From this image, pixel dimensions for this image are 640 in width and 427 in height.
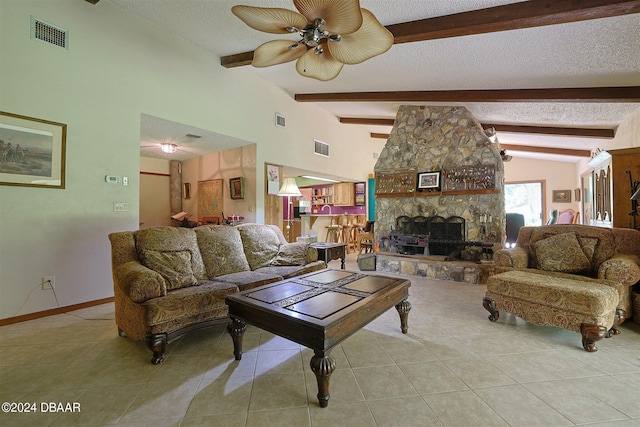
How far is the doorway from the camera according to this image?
27.2ft

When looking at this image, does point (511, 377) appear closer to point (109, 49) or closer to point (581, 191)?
point (109, 49)

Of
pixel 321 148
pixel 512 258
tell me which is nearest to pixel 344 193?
pixel 321 148

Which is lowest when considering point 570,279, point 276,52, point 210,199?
point 570,279

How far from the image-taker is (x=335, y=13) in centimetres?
177

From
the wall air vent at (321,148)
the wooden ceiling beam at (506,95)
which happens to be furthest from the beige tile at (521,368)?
the wall air vent at (321,148)

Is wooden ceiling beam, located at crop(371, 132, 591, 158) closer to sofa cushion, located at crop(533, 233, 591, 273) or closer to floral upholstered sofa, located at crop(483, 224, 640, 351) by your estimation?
floral upholstered sofa, located at crop(483, 224, 640, 351)

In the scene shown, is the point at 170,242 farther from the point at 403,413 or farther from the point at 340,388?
the point at 403,413

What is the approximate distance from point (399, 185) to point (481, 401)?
14.2 feet

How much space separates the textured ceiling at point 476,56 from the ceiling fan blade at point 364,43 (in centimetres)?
87

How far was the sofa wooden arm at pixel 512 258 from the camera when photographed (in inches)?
118

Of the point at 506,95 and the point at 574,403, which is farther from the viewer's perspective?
the point at 506,95

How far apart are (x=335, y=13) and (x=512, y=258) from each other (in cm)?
294

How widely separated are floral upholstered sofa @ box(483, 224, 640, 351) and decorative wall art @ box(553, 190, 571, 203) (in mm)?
6323

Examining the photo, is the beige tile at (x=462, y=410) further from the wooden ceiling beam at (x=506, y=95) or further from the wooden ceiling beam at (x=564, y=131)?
the wooden ceiling beam at (x=564, y=131)
